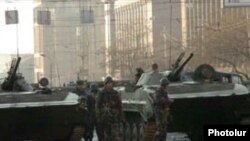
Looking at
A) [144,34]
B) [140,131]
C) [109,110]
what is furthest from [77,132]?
[144,34]

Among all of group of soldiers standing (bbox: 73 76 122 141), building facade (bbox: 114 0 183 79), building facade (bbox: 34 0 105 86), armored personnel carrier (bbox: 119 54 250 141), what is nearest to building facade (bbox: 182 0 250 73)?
building facade (bbox: 114 0 183 79)

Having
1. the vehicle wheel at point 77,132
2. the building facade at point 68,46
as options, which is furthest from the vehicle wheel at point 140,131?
the building facade at point 68,46

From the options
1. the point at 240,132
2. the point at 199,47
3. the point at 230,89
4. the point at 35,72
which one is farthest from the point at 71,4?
the point at 240,132

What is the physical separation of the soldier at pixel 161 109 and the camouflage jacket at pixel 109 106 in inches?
31.7

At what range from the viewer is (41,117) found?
1295cm

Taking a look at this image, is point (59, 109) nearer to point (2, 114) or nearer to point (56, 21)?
point (2, 114)

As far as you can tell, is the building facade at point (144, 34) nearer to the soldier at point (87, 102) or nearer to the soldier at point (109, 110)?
the soldier at point (87, 102)

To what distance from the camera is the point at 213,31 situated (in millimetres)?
52156

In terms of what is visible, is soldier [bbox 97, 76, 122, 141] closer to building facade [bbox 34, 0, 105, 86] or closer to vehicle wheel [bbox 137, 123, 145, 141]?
vehicle wheel [bbox 137, 123, 145, 141]

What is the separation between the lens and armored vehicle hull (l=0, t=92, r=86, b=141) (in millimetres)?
12828

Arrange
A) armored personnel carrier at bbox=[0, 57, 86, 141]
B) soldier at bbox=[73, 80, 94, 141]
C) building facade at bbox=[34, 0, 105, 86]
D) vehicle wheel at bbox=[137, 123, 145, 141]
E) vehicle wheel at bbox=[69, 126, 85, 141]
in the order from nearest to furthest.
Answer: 1. armored personnel carrier at bbox=[0, 57, 86, 141]
2. vehicle wheel at bbox=[69, 126, 85, 141]
3. vehicle wheel at bbox=[137, 123, 145, 141]
4. soldier at bbox=[73, 80, 94, 141]
5. building facade at bbox=[34, 0, 105, 86]

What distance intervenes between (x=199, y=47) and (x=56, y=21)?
54.4m

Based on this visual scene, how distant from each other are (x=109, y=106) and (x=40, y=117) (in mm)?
1516

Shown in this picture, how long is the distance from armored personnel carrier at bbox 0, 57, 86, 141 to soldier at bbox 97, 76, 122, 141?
0.81m
